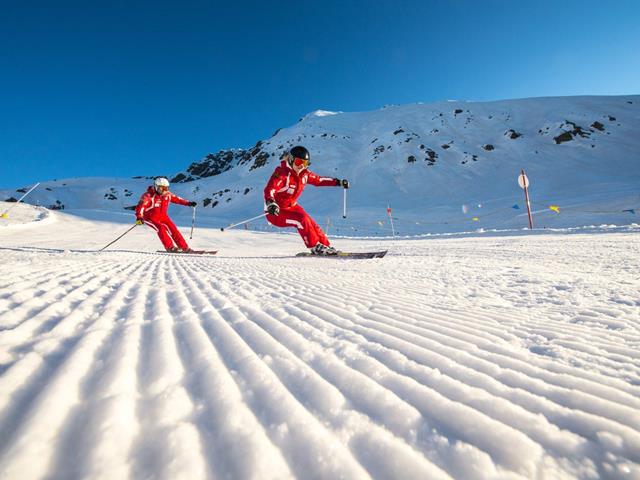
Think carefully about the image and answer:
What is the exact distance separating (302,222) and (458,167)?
33.2m

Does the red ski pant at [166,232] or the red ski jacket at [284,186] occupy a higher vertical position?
the red ski jacket at [284,186]

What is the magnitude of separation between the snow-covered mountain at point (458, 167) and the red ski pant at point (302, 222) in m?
11.8

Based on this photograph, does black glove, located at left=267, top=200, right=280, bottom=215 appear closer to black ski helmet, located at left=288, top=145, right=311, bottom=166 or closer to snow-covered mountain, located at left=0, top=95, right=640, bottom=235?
black ski helmet, located at left=288, top=145, right=311, bottom=166

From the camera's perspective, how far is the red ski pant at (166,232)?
8.95 metres

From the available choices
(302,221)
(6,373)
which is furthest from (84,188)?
(6,373)

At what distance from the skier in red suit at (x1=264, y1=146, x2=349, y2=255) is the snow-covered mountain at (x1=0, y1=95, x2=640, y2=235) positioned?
465 inches

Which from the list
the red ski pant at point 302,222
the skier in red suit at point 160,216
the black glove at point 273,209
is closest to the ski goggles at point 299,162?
the red ski pant at point 302,222

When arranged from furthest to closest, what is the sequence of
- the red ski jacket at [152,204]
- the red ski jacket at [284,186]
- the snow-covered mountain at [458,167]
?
the snow-covered mountain at [458,167] → the red ski jacket at [152,204] → the red ski jacket at [284,186]

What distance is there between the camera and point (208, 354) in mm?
1358

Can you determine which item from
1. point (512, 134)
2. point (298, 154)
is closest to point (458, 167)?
point (512, 134)

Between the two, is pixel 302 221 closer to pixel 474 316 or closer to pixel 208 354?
pixel 474 316

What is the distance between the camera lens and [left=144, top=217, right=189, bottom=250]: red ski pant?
8945mm

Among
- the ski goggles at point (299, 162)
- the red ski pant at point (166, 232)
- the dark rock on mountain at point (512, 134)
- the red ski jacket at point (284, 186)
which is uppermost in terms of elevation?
the dark rock on mountain at point (512, 134)

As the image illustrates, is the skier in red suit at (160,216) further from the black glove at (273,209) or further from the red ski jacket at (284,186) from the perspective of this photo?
the black glove at (273,209)
